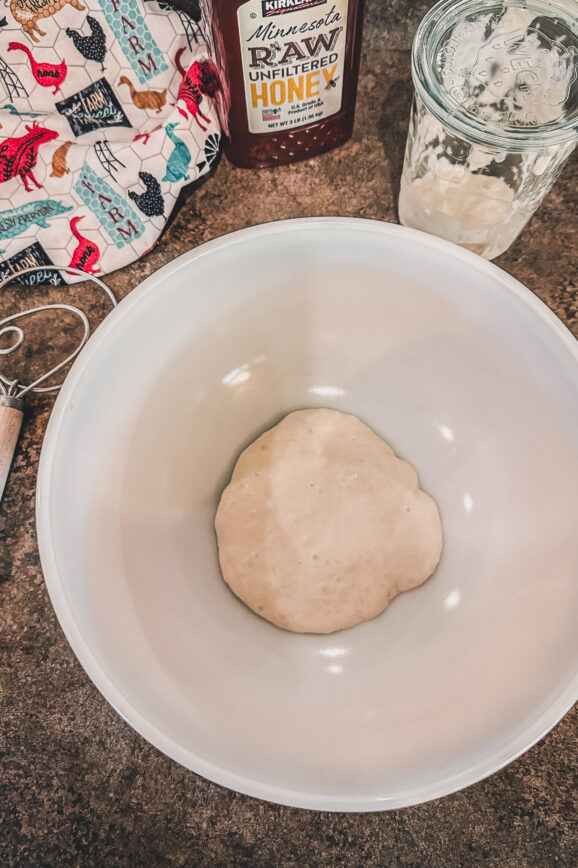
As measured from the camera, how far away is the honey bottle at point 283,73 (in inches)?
19.5

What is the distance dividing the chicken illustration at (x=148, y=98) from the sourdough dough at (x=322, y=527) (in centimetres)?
37

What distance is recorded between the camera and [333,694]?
1.68ft

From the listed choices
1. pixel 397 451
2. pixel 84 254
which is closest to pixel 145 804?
pixel 397 451

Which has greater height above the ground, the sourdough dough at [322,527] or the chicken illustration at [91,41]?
the chicken illustration at [91,41]

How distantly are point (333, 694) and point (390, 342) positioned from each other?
1.14ft

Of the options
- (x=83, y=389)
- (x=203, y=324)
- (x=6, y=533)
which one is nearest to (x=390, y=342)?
(x=203, y=324)

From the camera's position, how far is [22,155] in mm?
588

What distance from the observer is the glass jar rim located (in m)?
0.48

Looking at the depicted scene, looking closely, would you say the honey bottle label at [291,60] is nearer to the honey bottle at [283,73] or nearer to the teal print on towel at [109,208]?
the honey bottle at [283,73]

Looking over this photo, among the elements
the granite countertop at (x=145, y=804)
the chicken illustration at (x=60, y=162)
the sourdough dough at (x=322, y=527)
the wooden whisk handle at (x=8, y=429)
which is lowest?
the granite countertop at (x=145, y=804)

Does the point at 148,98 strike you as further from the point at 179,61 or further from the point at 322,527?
the point at 322,527

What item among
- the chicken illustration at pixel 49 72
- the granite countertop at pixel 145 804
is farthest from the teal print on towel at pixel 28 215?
the granite countertop at pixel 145 804

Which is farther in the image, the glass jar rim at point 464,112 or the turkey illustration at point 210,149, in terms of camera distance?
the turkey illustration at point 210,149

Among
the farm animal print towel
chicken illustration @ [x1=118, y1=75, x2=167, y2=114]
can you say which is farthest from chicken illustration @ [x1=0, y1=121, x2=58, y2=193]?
chicken illustration @ [x1=118, y1=75, x2=167, y2=114]
